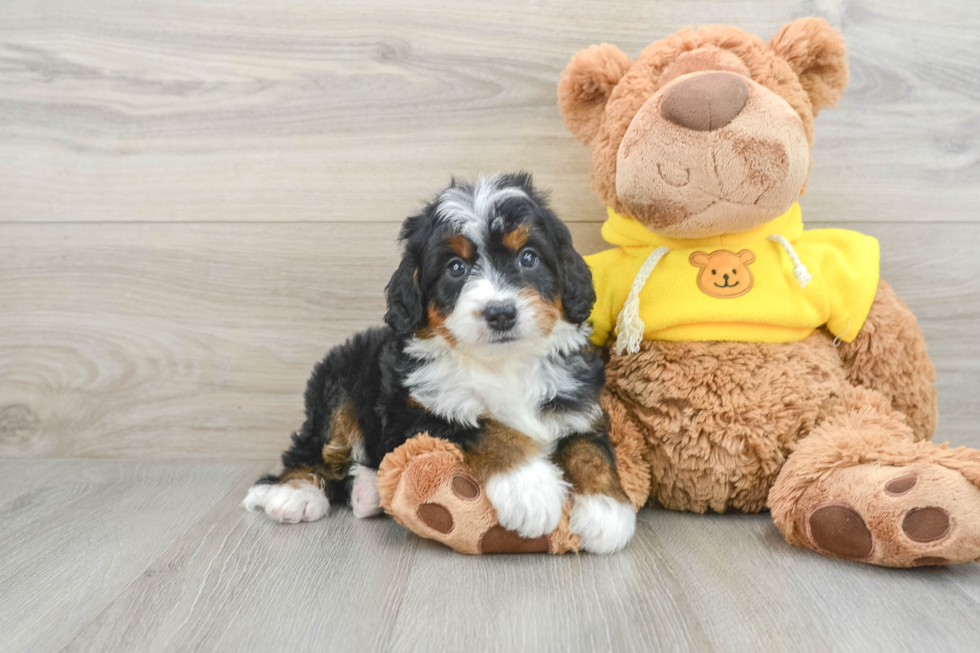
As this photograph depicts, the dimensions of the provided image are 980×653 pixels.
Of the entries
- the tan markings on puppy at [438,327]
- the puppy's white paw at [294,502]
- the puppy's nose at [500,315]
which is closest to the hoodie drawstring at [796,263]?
the puppy's nose at [500,315]

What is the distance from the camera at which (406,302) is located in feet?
5.06

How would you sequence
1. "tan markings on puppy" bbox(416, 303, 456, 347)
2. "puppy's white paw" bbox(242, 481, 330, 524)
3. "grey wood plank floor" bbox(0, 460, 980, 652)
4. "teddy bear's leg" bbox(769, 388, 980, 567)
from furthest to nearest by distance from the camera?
"puppy's white paw" bbox(242, 481, 330, 524), "tan markings on puppy" bbox(416, 303, 456, 347), "teddy bear's leg" bbox(769, 388, 980, 567), "grey wood plank floor" bbox(0, 460, 980, 652)

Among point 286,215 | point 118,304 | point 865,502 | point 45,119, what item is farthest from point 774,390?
point 45,119

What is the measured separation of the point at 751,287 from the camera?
1.62 meters

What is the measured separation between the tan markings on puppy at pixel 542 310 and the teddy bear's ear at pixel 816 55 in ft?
2.72

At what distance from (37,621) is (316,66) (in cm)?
163

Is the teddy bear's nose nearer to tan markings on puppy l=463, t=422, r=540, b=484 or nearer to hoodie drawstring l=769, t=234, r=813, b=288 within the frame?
hoodie drawstring l=769, t=234, r=813, b=288

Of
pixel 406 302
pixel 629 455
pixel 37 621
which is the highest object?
pixel 406 302

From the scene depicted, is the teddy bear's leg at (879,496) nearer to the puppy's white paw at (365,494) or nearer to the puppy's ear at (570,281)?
the puppy's ear at (570,281)

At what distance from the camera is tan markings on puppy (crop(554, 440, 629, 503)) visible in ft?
5.00

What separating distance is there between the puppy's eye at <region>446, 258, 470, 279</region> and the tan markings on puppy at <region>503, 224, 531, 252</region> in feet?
Answer: 0.33

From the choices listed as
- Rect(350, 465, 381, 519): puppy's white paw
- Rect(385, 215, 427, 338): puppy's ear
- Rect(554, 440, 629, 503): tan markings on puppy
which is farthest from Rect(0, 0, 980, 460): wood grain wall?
Rect(554, 440, 629, 503): tan markings on puppy

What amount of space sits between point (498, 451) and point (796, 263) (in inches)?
32.3

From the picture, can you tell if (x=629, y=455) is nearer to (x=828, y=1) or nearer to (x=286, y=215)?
(x=286, y=215)
